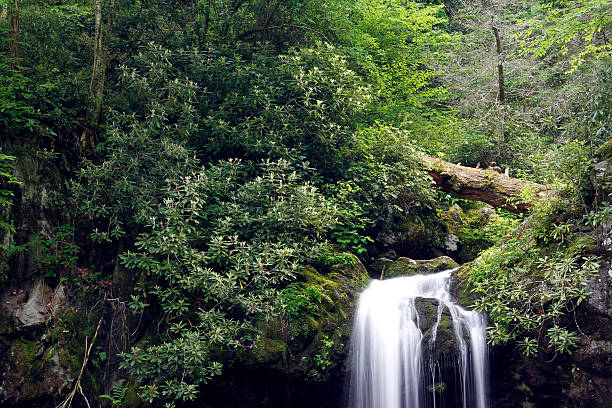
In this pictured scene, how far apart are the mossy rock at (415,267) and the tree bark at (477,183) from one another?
1.71 meters

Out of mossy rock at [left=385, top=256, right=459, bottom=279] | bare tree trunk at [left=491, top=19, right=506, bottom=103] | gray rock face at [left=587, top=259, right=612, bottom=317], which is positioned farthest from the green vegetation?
bare tree trunk at [left=491, top=19, right=506, bottom=103]

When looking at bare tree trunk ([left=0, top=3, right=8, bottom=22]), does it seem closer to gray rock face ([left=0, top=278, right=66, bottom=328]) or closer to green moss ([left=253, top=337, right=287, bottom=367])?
gray rock face ([left=0, top=278, right=66, bottom=328])

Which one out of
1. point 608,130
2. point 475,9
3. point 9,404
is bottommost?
point 9,404

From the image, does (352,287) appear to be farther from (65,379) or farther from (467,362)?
(65,379)

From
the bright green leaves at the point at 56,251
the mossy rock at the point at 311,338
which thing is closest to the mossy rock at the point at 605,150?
the mossy rock at the point at 311,338

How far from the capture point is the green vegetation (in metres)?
6.12

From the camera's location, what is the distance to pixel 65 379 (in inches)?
248

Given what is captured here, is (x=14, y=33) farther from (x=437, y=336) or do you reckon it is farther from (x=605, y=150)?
(x=605, y=150)

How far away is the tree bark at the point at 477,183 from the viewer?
9258 millimetres

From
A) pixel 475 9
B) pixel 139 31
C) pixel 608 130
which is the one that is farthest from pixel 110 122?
pixel 475 9

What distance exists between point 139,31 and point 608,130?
27.9 ft

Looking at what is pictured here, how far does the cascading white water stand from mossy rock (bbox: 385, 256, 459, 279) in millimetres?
1586

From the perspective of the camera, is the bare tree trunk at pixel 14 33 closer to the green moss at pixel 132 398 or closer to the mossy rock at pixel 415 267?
the green moss at pixel 132 398

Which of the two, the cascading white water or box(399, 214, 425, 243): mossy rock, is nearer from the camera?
the cascading white water
